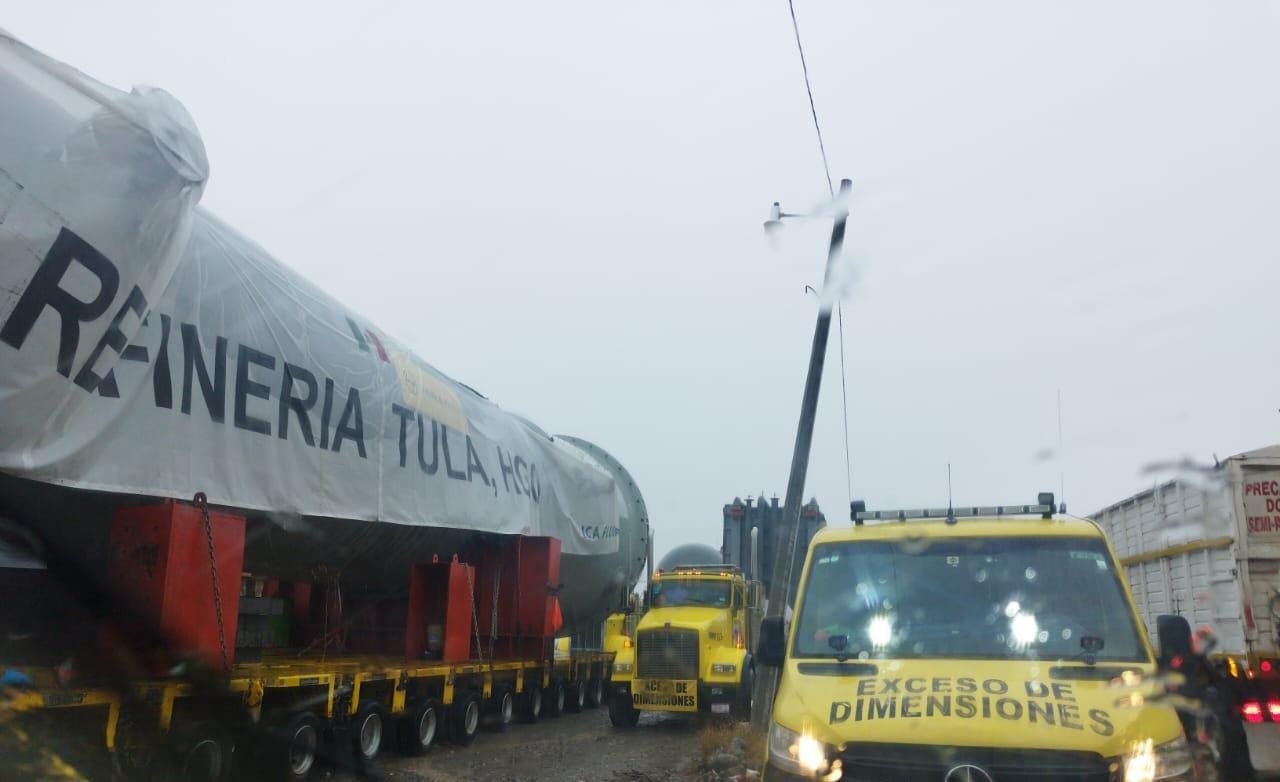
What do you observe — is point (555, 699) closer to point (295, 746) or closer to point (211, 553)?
point (295, 746)

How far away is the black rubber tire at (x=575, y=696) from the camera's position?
18.1 m

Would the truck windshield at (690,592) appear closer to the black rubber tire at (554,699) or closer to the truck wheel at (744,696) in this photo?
the truck wheel at (744,696)

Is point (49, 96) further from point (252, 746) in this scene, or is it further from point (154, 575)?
point (252, 746)

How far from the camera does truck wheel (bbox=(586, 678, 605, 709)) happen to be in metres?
19.4

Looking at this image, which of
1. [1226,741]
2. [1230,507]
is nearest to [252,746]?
[1226,741]

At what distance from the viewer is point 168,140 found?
627 centimetres

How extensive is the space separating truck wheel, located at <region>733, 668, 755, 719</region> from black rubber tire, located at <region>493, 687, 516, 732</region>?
3.41 metres

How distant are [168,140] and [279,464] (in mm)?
3245

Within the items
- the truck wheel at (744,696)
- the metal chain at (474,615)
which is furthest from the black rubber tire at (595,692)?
the metal chain at (474,615)

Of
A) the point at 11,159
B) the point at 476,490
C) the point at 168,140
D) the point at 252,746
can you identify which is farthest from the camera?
the point at 476,490

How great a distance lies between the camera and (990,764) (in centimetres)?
436

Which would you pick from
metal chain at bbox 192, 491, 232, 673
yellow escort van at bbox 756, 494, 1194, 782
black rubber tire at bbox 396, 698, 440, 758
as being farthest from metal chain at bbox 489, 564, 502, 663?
yellow escort van at bbox 756, 494, 1194, 782

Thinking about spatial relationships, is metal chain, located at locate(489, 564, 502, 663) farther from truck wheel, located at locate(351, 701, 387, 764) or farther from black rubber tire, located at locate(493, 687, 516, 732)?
truck wheel, located at locate(351, 701, 387, 764)

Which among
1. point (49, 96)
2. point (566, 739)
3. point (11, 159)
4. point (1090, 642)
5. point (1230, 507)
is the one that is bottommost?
point (566, 739)
